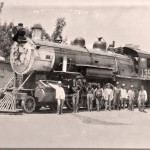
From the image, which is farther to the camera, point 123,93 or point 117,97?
point 123,93

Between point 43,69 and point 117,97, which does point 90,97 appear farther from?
point 43,69

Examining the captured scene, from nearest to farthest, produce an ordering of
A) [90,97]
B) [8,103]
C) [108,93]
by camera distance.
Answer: [8,103]
[90,97]
[108,93]

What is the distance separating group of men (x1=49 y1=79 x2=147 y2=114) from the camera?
13195mm

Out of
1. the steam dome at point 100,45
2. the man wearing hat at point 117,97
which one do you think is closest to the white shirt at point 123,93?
the man wearing hat at point 117,97

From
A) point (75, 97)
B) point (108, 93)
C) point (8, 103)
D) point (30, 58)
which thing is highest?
point (30, 58)

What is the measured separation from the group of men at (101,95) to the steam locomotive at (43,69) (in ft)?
1.13

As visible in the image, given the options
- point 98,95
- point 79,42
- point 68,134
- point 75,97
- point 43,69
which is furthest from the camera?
point 79,42

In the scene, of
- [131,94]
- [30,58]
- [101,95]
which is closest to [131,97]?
[131,94]

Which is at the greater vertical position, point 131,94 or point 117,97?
point 131,94

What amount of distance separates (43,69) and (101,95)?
3144 millimetres

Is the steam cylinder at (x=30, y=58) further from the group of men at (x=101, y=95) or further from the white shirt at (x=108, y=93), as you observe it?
the white shirt at (x=108, y=93)

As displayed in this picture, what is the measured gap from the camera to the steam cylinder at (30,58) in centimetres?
1277

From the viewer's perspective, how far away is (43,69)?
13117mm

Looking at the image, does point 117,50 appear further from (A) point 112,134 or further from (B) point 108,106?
(A) point 112,134
